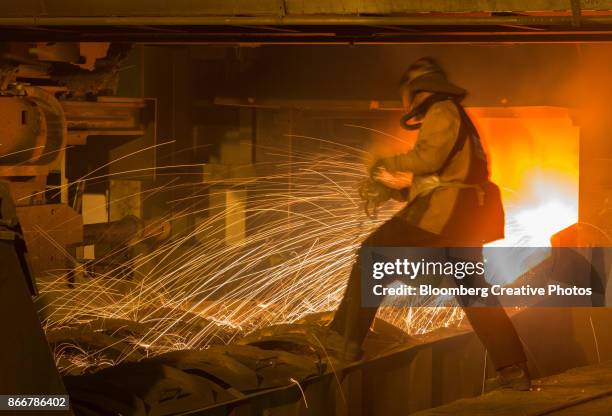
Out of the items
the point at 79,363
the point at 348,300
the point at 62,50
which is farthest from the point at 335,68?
the point at 79,363

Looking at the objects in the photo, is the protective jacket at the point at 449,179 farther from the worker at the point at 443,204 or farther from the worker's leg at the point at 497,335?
the worker's leg at the point at 497,335

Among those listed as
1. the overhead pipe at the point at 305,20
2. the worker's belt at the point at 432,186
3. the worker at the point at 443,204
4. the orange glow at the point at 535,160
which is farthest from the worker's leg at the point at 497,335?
the orange glow at the point at 535,160

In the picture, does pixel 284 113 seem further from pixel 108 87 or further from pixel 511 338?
pixel 511 338

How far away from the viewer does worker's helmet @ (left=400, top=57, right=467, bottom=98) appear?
662 centimetres

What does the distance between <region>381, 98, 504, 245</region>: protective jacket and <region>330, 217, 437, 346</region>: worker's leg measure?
5cm

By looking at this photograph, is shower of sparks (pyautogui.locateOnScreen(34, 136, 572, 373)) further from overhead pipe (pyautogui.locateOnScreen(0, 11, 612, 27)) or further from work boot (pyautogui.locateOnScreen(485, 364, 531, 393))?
overhead pipe (pyautogui.locateOnScreen(0, 11, 612, 27))

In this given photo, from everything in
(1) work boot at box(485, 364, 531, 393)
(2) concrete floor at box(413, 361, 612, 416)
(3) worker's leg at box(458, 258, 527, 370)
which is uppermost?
(3) worker's leg at box(458, 258, 527, 370)

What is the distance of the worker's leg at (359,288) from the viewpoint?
6.46 meters

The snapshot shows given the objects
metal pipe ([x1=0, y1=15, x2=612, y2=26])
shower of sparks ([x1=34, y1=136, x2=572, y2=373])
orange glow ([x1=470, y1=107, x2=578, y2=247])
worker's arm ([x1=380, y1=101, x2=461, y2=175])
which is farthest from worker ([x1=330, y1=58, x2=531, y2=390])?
orange glow ([x1=470, y1=107, x2=578, y2=247])

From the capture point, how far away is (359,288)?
6465 millimetres

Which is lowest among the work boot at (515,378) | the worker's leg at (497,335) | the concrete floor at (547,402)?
the concrete floor at (547,402)

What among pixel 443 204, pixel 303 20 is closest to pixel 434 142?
pixel 443 204

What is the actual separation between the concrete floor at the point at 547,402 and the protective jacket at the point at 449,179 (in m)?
0.83

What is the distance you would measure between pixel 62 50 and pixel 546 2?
3265mm
